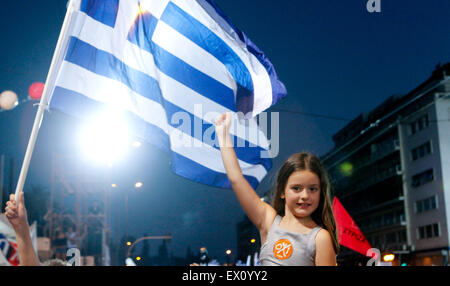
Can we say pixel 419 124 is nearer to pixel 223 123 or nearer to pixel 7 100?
pixel 7 100

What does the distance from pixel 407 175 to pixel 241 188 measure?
70.3m

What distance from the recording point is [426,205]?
65188 mm

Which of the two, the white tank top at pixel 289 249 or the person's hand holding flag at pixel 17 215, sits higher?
the person's hand holding flag at pixel 17 215

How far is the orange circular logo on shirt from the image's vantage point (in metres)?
2.84

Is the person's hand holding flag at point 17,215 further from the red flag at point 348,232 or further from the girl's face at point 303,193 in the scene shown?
the red flag at point 348,232

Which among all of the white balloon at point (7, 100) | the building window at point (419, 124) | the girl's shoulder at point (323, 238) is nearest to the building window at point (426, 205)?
the building window at point (419, 124)

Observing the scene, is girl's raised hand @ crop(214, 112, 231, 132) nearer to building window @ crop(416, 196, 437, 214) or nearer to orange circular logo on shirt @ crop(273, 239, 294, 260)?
orange circular logo on shirt @ crop(273, 239, 294, 260)

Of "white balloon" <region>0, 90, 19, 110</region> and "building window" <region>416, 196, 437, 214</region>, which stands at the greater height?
"building window" <region>416, 196, 437, 214</region>

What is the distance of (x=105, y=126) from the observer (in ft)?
20.9

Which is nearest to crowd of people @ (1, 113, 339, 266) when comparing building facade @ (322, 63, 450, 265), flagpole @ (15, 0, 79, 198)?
flagpole @ (15, 0, 79, 198)

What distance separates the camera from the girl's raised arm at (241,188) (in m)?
2.97

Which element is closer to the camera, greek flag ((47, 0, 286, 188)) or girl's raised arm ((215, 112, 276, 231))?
girl's raised arm ((215, 112, 276, 231))

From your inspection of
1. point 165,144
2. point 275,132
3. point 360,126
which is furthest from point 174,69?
point 360,126
